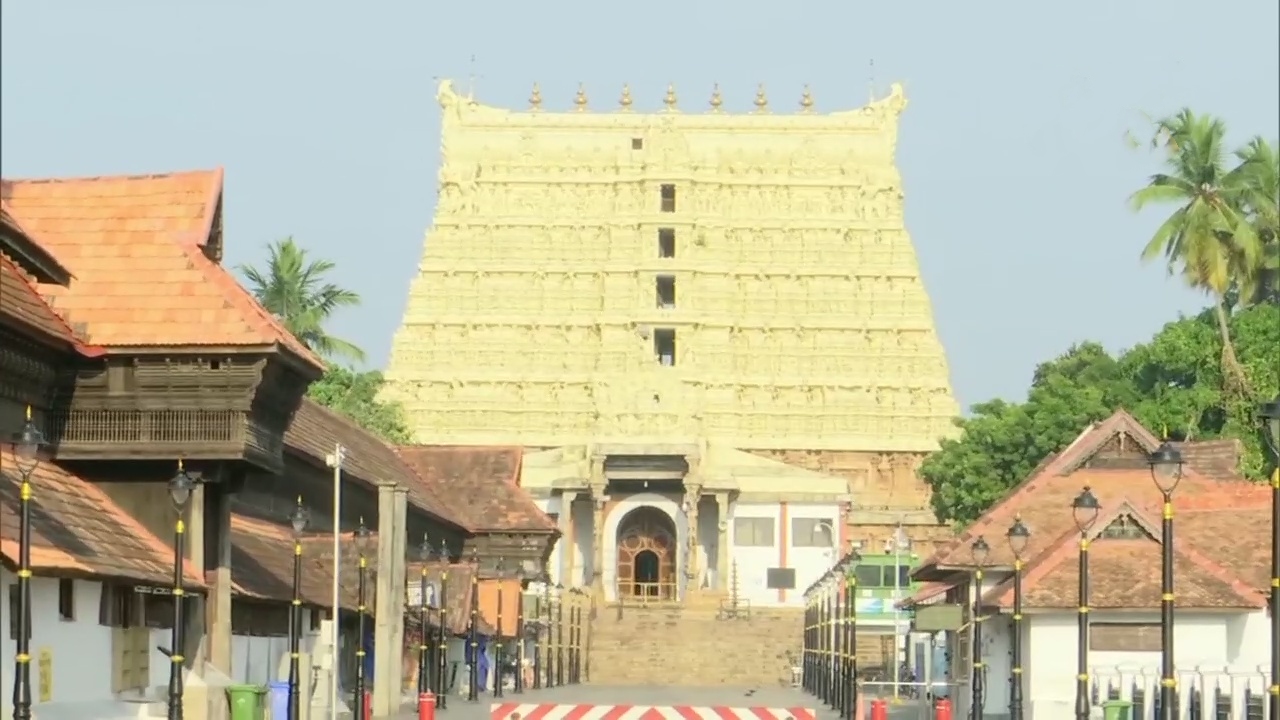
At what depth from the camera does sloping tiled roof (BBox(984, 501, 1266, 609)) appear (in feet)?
141

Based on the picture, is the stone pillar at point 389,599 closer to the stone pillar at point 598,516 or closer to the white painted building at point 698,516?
the white painted building at point 698,516

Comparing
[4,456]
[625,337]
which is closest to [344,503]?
[4,456]

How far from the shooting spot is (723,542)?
384ft

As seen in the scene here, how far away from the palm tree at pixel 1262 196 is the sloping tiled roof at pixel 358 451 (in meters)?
31.8

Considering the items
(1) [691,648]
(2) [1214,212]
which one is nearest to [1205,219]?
(2) [1214,212]

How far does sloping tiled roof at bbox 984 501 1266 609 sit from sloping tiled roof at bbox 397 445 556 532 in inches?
1307

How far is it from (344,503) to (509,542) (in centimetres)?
2091

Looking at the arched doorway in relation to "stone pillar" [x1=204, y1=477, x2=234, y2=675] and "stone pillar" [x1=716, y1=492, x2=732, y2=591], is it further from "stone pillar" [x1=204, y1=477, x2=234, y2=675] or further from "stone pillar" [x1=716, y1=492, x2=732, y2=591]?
"stone pillar" [x1=204, y1=477, x2=234, y2=675]

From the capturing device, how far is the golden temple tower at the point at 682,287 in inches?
5133

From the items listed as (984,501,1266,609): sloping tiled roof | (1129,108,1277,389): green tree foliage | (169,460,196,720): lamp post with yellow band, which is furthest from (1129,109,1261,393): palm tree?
(169,460,196,720): lamp post with yellow band

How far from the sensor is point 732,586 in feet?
384

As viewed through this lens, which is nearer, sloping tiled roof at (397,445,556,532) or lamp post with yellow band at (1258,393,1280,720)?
lamp post with yellow band at (1258,393,1280,720)

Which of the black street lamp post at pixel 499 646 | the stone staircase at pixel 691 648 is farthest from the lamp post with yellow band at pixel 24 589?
the stone staircase at pixel 691 648

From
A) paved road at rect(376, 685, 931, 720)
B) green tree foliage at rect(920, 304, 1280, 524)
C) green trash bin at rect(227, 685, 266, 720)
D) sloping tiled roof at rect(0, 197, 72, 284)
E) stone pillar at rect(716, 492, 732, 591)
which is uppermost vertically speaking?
green tree foliage at rect(920, 304, 1280, 524)
